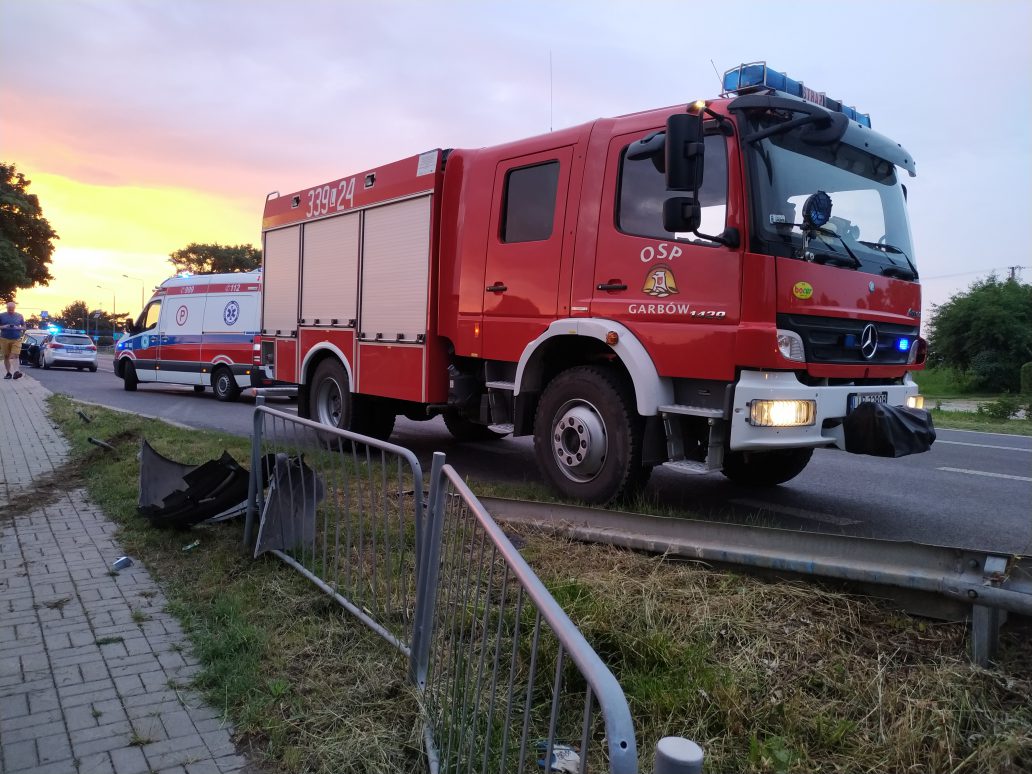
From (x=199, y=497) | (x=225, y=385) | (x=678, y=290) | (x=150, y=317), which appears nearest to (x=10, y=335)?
(x=150, y=317)

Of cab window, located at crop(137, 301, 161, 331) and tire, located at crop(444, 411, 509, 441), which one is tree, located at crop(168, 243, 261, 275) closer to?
cab window, located at crop(137, 301, 161, 331)

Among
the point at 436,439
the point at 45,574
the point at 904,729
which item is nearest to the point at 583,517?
the point at 904,729

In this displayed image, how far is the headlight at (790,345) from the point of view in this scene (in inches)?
189

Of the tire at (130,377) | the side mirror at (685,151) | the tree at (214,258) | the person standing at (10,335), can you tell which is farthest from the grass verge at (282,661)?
the tree at (214,258)

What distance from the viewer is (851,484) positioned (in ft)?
24.2

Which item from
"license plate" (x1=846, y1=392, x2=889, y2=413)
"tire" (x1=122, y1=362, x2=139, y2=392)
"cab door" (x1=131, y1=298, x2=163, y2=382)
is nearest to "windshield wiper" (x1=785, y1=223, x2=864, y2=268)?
"license plate" (x1=846, y1=392, x2=889, y2=413)

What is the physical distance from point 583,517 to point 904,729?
2336 millimetres

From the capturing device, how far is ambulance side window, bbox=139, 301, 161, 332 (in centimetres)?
1819

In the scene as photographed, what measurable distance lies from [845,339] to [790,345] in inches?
24.8

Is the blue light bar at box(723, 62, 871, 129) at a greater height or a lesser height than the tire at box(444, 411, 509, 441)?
greater

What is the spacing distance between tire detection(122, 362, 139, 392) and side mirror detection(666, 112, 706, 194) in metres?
17.3

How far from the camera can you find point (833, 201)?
541 centimetres

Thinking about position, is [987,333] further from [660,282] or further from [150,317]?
[660,282]

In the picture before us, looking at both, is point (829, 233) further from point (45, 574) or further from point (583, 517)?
point (45, 574)
